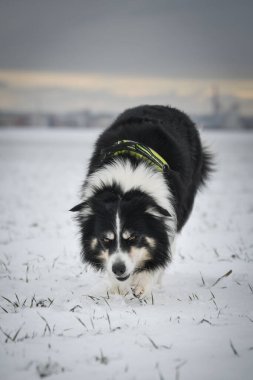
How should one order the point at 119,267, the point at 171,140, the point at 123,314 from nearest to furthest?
1. the point at 123,314
2. the point at 119,267
3. the point at 171,140

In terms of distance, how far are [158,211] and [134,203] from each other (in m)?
0.25

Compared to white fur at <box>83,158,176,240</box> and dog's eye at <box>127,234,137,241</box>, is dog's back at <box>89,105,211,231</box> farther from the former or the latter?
dog's eye at <box>127,234,137,241</box>

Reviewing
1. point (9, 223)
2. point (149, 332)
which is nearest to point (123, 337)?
point (149, 332)

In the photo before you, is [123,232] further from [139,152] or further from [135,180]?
[139,152]

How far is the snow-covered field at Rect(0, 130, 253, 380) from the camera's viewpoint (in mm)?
2455

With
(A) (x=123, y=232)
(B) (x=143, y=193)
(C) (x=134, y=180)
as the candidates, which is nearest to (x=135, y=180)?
(C) (x=134, y=180)

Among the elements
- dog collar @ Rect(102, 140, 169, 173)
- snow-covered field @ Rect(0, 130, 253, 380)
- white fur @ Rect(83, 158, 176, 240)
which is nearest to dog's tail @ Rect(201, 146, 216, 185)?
snow-covered field @ Rect(0, 130, 253, 380)

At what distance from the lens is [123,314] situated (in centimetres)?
332

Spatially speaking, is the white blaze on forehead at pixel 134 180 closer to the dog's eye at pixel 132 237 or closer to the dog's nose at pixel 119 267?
the dog's eye at pixel 132 237

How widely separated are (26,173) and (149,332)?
12120mm

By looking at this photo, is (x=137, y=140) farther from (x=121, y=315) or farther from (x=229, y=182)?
(x=229, y=182)

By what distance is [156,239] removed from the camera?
3926mm

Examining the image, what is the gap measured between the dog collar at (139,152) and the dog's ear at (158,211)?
0.50m

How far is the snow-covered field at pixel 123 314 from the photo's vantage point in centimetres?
246
